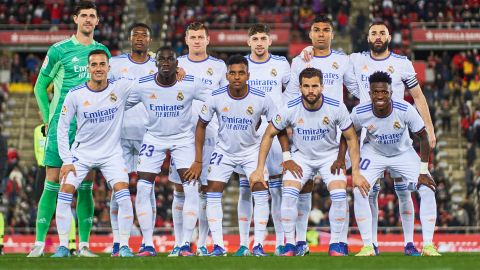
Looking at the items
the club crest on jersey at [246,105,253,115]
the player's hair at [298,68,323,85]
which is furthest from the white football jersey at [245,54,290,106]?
the player's hair at [298,68,323,85]

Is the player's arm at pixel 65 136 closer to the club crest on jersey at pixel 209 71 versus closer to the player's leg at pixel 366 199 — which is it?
the club crest on jersey at pixel 209 71

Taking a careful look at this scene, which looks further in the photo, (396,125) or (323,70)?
(323,70)

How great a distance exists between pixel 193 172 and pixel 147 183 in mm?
607

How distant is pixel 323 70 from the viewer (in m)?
14.1

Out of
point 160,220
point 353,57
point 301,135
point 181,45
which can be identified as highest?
point 181,45

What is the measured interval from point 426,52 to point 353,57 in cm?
2279

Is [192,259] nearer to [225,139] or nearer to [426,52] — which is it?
[225,139]

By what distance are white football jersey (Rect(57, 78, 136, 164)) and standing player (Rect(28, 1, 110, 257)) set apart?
468mm

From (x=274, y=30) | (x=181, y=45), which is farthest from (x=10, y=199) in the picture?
(x=274, y=30)

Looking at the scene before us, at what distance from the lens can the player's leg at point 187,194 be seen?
13312mm

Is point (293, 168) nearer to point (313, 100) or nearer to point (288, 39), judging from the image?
point (313, 100)

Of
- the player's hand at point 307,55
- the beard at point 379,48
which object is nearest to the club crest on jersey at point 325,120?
the player's hand at point 307,55

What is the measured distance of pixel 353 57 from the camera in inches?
565

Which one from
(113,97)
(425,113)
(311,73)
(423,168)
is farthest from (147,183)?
(425,113)
